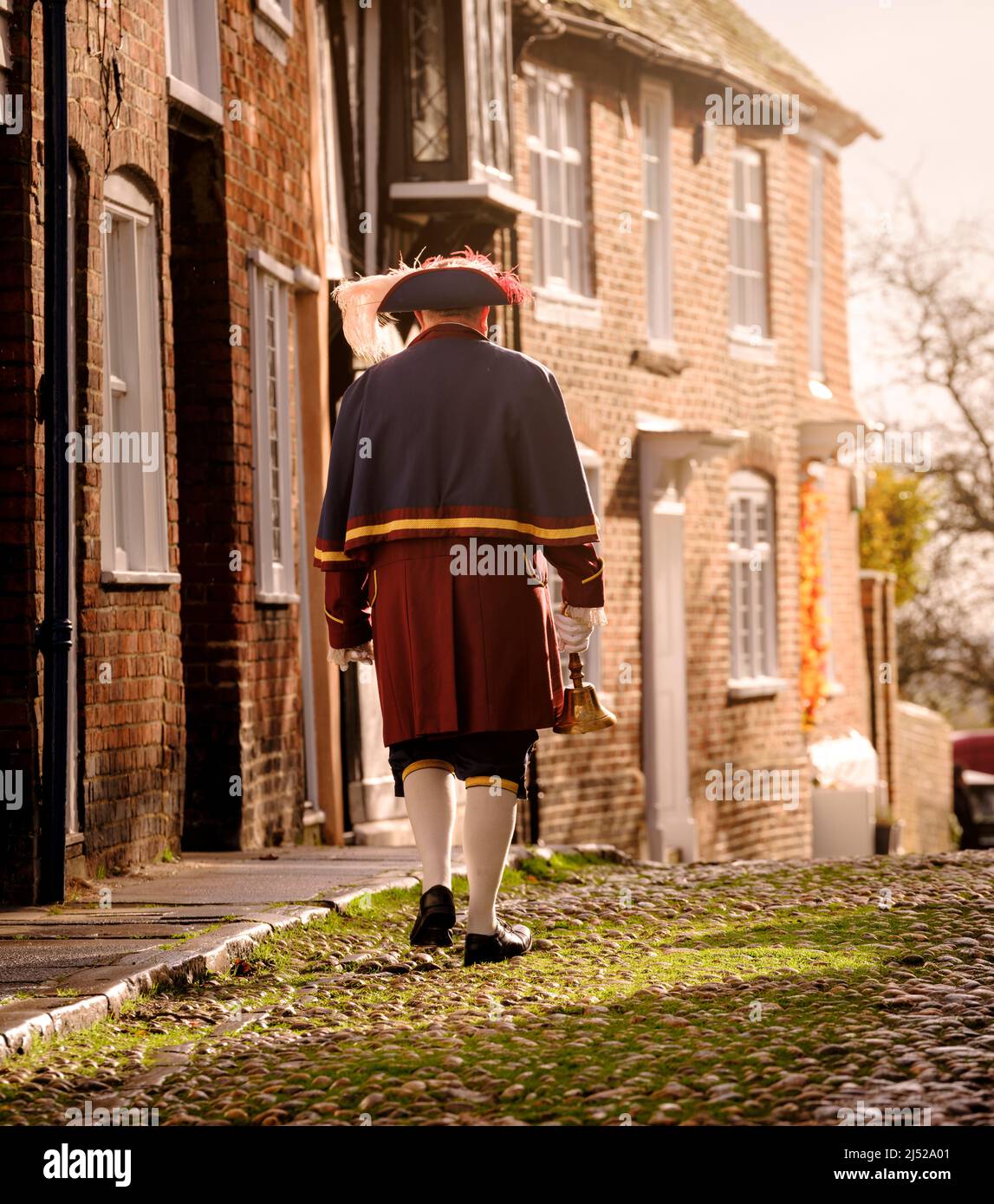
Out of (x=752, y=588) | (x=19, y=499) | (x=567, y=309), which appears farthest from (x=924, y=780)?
(x=19, y=499)

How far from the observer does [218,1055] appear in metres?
4.93

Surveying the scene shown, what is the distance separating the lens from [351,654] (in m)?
6.56

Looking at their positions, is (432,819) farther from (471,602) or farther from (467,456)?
(467,456)

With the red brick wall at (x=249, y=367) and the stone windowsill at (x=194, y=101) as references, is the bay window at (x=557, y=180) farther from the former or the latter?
the stone windowsill at (x=194, y=101)

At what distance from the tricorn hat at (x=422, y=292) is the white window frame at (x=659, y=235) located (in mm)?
11434

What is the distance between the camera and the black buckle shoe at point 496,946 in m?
6.20

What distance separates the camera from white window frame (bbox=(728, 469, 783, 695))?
Answer: 1959 cm

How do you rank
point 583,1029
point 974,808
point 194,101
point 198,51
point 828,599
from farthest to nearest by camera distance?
point 974,808
point 828,599
point 198,51
point 194,101
point 583,1029

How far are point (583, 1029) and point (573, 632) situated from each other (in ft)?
5.56

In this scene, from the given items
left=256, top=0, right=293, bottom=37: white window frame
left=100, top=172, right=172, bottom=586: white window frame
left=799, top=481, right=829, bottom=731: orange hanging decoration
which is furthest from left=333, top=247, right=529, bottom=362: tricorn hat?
left=799, top=481, right=829, bottom=731: orange hanging decoration

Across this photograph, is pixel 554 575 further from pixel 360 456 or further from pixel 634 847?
pixel 360 456

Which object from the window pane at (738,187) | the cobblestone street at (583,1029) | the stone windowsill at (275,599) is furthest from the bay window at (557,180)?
the cobblestone street at (583,1029)

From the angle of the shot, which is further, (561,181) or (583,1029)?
(561,181)
